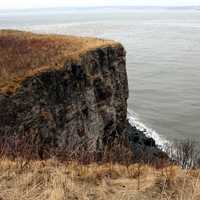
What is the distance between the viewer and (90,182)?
8.48 m

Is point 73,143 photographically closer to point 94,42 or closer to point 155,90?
point 94,42

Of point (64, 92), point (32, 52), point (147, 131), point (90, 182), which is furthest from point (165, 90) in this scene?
point (90, 182)

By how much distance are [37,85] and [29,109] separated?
6.14 ft

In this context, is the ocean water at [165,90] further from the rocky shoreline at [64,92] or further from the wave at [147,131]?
the rocky shoreline at [64,92]

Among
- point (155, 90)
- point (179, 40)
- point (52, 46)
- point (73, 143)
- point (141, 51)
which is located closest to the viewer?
point (73, 143)

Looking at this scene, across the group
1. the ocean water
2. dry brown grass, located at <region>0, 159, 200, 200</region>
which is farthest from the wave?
dry brown grass, located at <region>0, 159, 200, 200</region>

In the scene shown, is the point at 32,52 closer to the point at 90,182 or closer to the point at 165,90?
the point at 90,182

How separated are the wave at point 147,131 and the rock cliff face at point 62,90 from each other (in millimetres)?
4510

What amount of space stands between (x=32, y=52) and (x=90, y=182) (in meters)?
23.4

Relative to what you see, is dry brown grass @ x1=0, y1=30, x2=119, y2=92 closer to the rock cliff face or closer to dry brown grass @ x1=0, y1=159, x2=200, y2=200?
the rock cliff face

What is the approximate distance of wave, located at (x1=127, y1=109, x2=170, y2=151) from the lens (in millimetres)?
38938

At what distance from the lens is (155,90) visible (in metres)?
59.1

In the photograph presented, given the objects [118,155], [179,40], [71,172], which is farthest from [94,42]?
[179,40]

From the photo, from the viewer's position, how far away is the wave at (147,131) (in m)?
38.9
